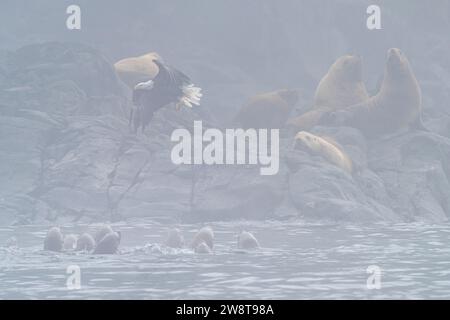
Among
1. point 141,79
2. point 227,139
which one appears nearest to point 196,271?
point 227,139

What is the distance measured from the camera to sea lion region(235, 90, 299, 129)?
67.7 feet

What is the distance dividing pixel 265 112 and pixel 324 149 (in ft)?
10.2

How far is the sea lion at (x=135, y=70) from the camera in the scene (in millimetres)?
20844

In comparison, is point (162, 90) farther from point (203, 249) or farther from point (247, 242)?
point (203, 249)

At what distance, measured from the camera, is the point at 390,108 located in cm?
1975

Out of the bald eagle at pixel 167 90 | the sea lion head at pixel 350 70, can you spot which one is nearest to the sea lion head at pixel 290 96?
the sea lion head at pixel 350 70

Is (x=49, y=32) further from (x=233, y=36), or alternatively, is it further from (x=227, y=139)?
(x=227, y=139)

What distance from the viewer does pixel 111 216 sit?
51.1ft

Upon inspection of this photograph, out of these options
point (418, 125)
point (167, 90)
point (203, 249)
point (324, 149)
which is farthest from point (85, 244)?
point (418, 125)

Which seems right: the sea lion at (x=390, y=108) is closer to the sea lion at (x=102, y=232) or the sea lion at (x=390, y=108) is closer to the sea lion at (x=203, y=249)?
the sea lion at (x=203, y=249)

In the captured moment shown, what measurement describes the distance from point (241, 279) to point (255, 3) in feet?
60.4

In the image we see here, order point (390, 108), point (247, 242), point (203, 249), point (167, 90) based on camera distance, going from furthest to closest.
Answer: point (390, 108), point (167, 90), point (247, 242), point (203, 249)

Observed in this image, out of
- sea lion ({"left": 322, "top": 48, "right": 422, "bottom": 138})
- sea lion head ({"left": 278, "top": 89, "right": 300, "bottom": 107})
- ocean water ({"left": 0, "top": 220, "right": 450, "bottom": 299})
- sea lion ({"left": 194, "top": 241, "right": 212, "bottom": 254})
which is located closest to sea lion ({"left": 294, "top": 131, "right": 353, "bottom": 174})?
sea lion ({"left": 322, "top": 48, "right": 422, "bottom": 138})

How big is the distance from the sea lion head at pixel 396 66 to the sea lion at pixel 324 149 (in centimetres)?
322
